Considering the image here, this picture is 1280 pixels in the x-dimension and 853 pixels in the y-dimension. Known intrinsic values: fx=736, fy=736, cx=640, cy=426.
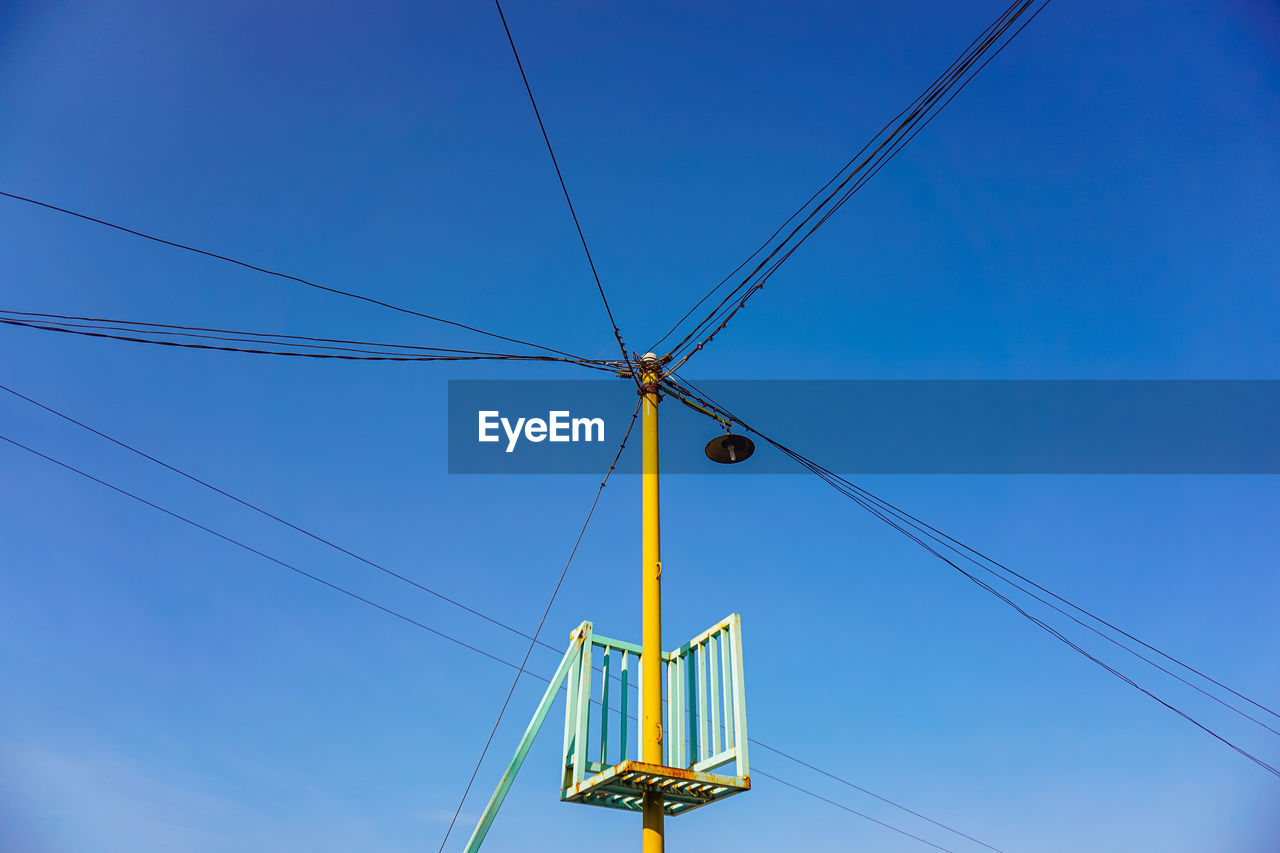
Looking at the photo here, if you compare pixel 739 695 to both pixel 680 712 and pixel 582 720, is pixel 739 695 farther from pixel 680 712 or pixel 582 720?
pixel 582 720

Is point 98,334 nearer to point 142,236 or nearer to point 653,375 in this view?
point 142,236

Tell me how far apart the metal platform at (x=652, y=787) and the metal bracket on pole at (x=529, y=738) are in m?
0.39

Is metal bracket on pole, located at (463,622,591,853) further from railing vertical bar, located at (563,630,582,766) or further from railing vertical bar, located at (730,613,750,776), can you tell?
railing vertical bar, located at (730,613,750,776)

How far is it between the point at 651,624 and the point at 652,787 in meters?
1.38

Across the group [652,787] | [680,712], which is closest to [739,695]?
[680,712]

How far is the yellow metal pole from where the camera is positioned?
619cm

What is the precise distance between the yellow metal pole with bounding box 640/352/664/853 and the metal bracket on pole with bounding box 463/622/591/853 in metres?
0.58

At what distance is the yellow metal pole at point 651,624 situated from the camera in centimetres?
619

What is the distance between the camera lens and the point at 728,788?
6.21 metres

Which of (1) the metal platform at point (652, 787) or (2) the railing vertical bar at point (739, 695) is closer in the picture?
(1) the metal platform at point (652, 787)

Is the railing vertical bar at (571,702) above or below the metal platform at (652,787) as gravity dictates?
above

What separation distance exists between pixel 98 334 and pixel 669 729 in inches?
268

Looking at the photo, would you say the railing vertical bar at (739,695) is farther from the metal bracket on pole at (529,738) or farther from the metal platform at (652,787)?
the metal bracket on pole at (529,738)

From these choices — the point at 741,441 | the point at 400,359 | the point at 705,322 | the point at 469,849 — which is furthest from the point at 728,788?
the point at 400,359
